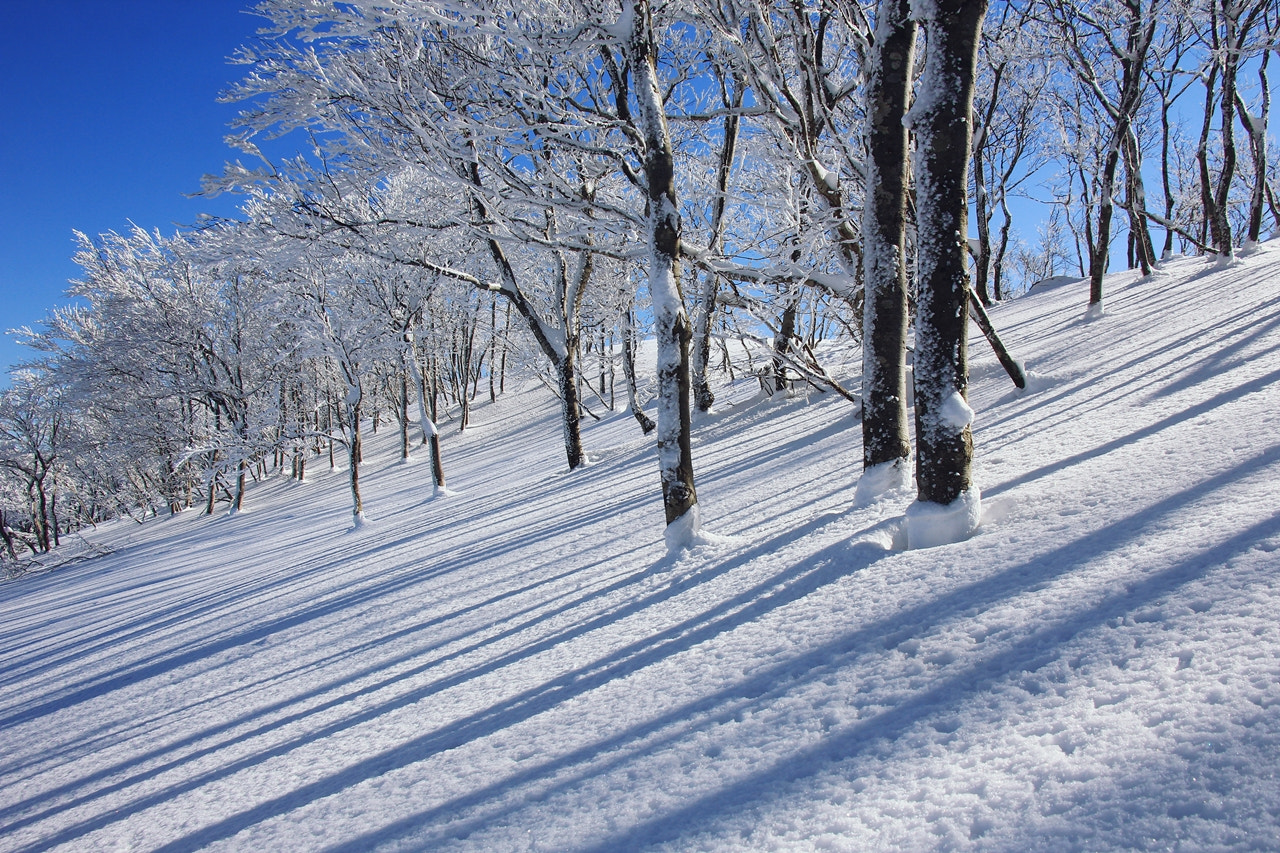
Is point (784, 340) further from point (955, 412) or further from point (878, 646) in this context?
point (878, 646)

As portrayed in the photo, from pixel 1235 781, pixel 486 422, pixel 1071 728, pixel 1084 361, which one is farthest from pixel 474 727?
pixel 486 422

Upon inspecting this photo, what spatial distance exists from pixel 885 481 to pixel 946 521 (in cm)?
112

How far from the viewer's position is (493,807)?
7.09 ft

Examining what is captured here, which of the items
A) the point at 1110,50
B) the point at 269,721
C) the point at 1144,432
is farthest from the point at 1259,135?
the point at 269,721

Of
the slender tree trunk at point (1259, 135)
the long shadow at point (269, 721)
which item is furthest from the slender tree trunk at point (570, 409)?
the slender tree trunk at point (1259, 135)

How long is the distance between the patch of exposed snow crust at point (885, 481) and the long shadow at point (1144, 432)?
0.59m

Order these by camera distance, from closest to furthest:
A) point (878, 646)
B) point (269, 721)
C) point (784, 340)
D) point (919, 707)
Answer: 1. point (919, 707)
2. point (878, 646)
3. point (269, 721)
4. point (784, 340)

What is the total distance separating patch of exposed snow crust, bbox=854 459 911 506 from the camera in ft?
13.9

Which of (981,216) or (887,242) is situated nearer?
(887,242)

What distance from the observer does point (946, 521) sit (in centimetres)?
317

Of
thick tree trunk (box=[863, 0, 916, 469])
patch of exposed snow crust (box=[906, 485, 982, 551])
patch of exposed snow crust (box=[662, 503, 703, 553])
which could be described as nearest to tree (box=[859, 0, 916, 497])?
thick tree trunk (box=[863, 0, 916, 469])

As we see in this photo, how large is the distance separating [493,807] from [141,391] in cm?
2993

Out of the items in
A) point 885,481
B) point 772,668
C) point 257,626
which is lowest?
point 257,626

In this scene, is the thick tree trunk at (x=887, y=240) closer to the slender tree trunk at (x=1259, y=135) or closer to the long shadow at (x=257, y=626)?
the long shadow at (x=257, y=626)
